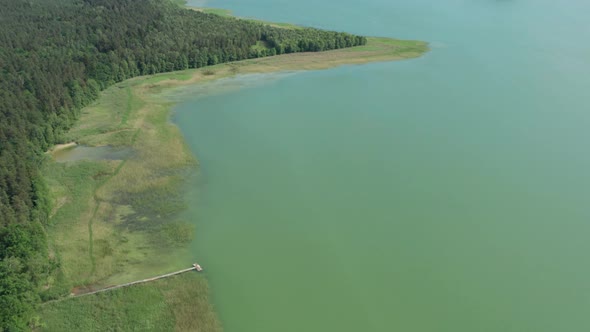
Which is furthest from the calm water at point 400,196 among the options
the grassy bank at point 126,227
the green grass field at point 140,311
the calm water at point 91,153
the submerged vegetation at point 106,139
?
the calm water at point 91,153

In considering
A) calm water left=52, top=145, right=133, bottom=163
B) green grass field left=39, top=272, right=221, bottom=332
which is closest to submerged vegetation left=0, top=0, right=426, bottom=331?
green grass field left=39, top=272, right=221, bottom=332

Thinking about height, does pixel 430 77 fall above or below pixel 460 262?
above

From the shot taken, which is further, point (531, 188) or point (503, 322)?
point (531, 188)

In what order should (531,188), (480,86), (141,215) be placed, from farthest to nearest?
1. (480,86)
2. (531,188)
3. (141,215)

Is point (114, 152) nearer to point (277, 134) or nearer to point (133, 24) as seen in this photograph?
point (277, 134)

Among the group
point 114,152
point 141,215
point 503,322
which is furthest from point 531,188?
point 114,152

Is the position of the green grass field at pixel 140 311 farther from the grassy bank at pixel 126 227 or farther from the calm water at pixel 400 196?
the calm water at pixel 400 196

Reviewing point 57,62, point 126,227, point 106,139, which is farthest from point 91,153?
point 57,62

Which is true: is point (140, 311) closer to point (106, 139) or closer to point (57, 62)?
point (106, 139)
